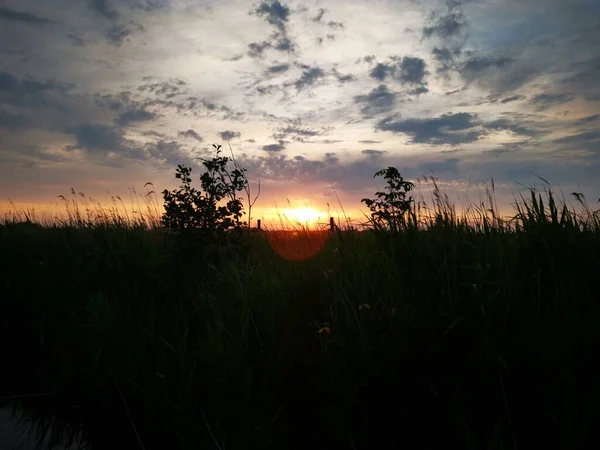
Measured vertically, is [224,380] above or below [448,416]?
above

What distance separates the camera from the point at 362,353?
3281 mm

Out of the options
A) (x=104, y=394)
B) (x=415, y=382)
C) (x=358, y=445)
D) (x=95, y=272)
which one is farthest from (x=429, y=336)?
(x=95, y=272)

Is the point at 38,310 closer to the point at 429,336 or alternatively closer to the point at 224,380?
the point at 224,380

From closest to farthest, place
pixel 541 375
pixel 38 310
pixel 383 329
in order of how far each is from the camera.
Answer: pixel 541 375 → pixel 383 329 → pixel 38 310

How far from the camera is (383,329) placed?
11.9 ft

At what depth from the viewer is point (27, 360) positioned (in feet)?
17.3

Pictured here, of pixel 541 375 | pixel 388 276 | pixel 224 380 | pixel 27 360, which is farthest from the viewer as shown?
pixel 27 360

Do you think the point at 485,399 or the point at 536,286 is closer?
the point at 485,399

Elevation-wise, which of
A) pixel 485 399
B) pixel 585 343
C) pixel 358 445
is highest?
pixel 585 343

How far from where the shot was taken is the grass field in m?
2.94

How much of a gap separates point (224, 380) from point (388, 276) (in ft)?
5.22

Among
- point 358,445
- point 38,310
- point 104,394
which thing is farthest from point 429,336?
point 38,310

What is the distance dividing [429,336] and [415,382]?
14.3 inches

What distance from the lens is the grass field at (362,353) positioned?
9.64ft
